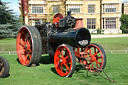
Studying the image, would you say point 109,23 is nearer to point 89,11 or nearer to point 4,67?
point 89,11

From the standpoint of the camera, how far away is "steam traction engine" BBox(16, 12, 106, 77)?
537cm

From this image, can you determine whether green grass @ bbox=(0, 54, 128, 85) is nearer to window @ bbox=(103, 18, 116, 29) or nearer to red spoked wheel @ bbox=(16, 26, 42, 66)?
red spoked wheel @ bbox=(16, 26, 42, 66)

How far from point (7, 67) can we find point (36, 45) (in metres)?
1.50

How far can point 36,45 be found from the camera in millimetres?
6289

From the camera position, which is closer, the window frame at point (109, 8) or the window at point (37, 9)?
the window at point (37, 9)

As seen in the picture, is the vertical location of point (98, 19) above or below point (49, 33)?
above

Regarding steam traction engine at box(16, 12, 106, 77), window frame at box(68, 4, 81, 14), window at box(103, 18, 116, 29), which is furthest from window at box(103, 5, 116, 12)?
steam traction engine at box(16, 12, 106, 77)

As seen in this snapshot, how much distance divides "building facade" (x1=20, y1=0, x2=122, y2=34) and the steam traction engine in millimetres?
29695

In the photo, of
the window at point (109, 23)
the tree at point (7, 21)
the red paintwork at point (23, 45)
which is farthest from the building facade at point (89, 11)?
the red paintwork at point (23, 45)

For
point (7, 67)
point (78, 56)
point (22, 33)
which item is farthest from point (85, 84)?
point (22, 33)

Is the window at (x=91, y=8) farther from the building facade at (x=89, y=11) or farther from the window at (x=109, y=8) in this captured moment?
the window at (x=109, y=8)

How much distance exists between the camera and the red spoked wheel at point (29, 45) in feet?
20.6

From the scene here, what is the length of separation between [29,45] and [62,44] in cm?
208

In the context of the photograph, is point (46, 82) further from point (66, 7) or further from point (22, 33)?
point (66, 7)
